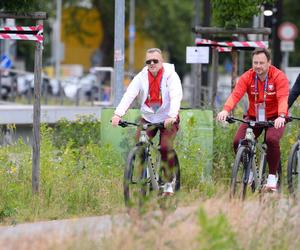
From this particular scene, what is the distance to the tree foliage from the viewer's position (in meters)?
16.2

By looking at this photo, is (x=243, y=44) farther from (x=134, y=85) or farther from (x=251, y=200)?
(x=251, y=200)

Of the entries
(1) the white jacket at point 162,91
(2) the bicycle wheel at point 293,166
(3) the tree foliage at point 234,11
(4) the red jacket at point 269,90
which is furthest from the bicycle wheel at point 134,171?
(3) the tree foliage at point 234,11

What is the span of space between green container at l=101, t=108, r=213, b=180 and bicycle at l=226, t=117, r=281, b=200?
1.19 m

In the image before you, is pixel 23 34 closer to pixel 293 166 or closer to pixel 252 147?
pixel 252 147

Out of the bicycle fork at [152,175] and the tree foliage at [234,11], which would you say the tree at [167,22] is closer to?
the tree foliage at [234,11]

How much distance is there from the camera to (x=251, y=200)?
9.59 m

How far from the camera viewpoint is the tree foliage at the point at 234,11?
16250mm

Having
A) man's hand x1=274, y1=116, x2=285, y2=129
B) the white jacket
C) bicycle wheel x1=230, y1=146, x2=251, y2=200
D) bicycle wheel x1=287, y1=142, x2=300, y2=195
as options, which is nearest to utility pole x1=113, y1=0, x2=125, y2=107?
bicycle wheel x1=287, y1=142, x2=300, y2=195

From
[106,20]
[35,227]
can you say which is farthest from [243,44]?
A: [106,20]

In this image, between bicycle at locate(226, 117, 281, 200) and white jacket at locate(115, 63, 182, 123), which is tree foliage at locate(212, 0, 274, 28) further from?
white jacket at locate(115, 63, 182, 123)

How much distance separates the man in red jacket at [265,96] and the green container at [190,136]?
4.40 feet

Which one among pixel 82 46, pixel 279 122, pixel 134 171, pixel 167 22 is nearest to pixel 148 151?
pixel 134 171

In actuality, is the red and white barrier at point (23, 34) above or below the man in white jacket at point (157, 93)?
above

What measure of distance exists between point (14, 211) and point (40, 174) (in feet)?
5.39
